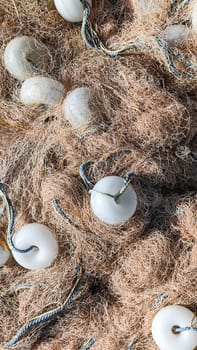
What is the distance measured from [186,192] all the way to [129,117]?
0.20 metres

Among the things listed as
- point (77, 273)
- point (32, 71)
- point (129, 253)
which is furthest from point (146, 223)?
point (32, 71)

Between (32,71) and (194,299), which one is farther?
(32,71)

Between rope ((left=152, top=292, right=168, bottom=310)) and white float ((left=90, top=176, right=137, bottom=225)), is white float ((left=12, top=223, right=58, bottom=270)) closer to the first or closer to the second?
white float ((left=90, top=176, right=137, bottom=225))

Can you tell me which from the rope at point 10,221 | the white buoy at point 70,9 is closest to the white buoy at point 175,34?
the white buoy at point 70,9

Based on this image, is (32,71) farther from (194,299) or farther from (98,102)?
(194,299)

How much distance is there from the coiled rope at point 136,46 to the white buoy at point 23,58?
0.12m

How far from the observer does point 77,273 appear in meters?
1.06

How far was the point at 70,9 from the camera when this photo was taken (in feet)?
3.61

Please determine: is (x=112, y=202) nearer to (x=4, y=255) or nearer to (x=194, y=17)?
(x=4, y=255)

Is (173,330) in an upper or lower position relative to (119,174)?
lower

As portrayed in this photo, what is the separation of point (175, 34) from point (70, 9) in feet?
0.76

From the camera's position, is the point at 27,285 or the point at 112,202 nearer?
the point at 112,202

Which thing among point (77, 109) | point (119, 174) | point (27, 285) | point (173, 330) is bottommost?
point (173, 330)

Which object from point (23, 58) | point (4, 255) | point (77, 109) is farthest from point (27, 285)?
point (23, 58)
